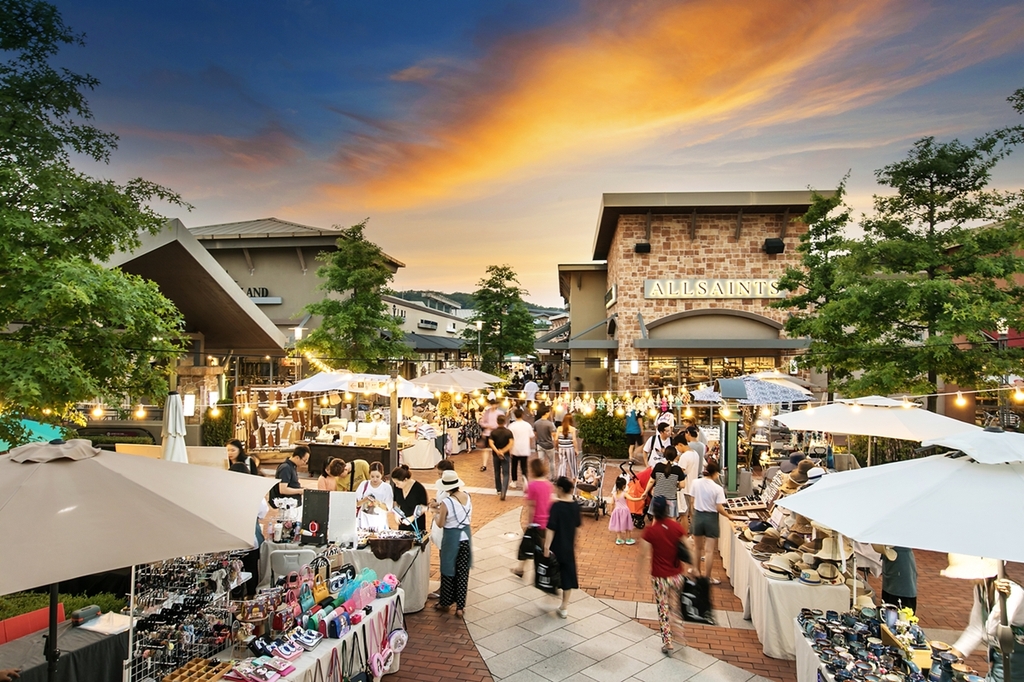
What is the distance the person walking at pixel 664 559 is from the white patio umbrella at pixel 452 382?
781 centimetres

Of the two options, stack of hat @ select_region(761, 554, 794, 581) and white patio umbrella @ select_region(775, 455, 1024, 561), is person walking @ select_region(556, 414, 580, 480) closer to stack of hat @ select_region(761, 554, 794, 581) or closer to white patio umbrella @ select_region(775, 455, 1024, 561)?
stack of hat @ select_region(761, 554, 794, 581)

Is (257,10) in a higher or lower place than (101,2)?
higher

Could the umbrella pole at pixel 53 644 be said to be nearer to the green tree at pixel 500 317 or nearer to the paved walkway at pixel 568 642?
the paved walkway at pixel 568 642

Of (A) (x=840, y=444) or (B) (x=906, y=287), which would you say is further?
Answer: (A) (x=840, y=444)

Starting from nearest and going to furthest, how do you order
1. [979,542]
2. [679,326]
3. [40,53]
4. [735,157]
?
[979,542]
[40,53]
[735,157]
[679,326]

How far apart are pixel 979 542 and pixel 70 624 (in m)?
6.42

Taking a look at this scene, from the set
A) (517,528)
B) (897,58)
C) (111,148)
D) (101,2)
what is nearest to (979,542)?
(517,528)

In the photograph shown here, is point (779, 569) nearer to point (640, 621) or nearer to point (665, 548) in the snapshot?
point (665, 548)

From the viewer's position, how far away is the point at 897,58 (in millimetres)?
12359

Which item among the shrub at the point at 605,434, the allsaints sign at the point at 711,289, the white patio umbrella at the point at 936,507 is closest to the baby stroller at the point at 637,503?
the white patio umbrella at the point at 936,507

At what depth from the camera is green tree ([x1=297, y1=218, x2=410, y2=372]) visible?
18.8 metres

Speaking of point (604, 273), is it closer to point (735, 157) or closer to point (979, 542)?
point (735, 157)

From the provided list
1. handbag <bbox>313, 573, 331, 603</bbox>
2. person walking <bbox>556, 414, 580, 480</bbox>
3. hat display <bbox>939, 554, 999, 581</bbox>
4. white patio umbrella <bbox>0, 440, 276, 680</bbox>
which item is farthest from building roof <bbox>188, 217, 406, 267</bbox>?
hat display <bbox>939, 554, 999, 581</bbox>

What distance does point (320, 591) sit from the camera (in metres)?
5.01
